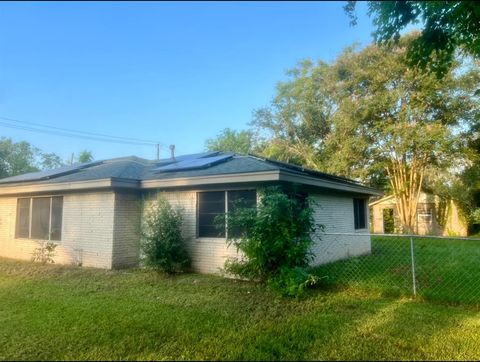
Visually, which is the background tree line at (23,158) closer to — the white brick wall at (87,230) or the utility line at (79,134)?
the utility line at (79,134)

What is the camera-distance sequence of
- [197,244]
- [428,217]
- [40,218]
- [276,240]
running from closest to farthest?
[276,240] < [197,244] < [40,218] < [428,217]

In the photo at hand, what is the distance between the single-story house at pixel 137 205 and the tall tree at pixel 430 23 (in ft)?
10.4

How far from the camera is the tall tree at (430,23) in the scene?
15.0 feet

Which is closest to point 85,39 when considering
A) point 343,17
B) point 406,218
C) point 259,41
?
point 259,41

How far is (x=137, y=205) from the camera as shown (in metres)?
9.07

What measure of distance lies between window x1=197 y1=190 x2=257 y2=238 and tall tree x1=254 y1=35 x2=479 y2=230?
37.9 ft

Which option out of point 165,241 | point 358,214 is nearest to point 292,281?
point 165,241

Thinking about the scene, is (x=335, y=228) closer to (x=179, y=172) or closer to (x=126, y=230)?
(x=179, y=172)

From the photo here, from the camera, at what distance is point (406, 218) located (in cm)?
1983

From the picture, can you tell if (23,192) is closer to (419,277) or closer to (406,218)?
(419,277)

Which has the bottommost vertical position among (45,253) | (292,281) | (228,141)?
(292,281)

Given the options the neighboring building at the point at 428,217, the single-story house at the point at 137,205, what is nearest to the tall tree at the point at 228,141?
the neighboring building at the point at 428,217

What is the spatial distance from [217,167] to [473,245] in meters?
12.9

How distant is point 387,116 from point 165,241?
15574 millimetres
